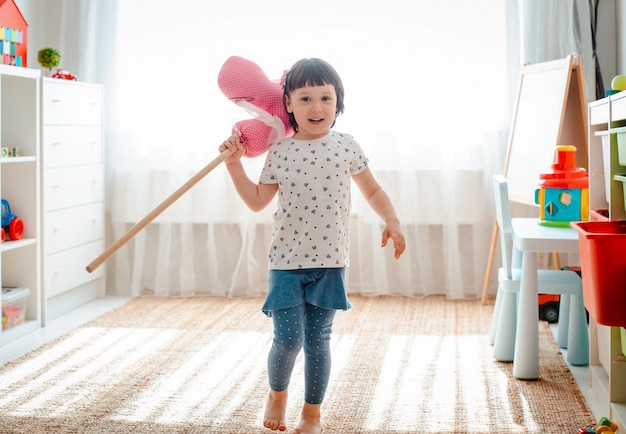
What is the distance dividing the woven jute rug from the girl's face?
0.78 metres

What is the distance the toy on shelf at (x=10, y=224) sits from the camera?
308 centimetres

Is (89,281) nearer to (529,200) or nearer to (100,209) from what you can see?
(100,209)

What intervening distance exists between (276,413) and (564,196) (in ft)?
3.97

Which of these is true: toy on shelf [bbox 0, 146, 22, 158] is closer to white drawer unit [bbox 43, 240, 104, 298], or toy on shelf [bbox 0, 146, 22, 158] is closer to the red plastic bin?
white drawer unit [bbox 43, 240, 104, 298]

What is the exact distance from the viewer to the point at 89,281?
384cm

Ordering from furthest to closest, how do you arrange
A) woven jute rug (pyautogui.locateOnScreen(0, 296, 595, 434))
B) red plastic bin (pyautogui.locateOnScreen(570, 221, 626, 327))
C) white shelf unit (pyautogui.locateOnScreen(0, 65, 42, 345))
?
white shelf unit (pyautogui.locateOnScreen(0, 65, 42, 345)), woven jute rug (pyautogui.locateOnScreen(0, 296, 595, 434)), red plastic bin (pyautogui.locateOnScreen(570, 221, 626, 327))

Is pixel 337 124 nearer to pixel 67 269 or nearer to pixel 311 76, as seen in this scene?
pixel 67 269

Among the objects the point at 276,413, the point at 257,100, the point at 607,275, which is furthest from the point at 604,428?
the point at 257,100

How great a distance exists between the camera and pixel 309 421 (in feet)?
6.56

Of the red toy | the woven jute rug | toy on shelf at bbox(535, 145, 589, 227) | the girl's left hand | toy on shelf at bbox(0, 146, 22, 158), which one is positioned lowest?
the woven jute rug

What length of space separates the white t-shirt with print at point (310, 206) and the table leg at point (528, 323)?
0.73m

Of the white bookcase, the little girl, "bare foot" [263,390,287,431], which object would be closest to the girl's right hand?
the little girl

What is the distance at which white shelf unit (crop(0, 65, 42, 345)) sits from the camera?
318cm

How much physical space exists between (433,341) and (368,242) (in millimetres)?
962
